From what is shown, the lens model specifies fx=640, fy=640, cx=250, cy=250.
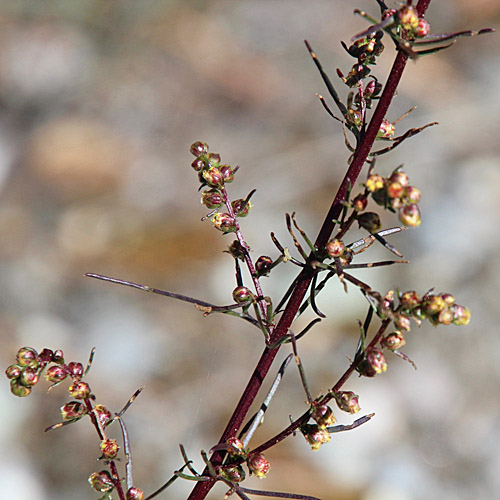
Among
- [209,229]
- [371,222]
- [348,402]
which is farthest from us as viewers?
[209,229]

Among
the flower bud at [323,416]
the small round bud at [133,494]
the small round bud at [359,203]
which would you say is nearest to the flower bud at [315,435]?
the flower bud at [323,416]

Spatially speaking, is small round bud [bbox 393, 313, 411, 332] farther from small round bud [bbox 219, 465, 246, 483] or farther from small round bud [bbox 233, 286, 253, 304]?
small round bud [bbox 219, 465, 246, 483]

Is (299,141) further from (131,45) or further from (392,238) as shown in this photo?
→ (131,45)

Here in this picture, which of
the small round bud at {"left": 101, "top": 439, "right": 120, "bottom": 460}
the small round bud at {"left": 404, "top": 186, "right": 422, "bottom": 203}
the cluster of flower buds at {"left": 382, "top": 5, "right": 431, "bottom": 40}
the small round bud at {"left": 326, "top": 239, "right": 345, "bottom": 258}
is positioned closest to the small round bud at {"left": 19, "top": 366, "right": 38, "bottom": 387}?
the small round bud at {"left": 101, "top": 439, "right": 120, "bottom": 460}

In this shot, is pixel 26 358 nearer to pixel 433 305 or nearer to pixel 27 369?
pixel 27 369

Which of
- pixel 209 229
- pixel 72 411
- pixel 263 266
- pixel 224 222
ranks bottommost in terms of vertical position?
pixel 72 411

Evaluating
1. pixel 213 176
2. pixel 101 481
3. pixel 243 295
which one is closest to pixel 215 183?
pixel 213 176

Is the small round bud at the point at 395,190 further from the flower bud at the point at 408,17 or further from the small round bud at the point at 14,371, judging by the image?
the small round bud at the point at 14,371

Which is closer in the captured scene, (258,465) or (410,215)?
(410,215)
